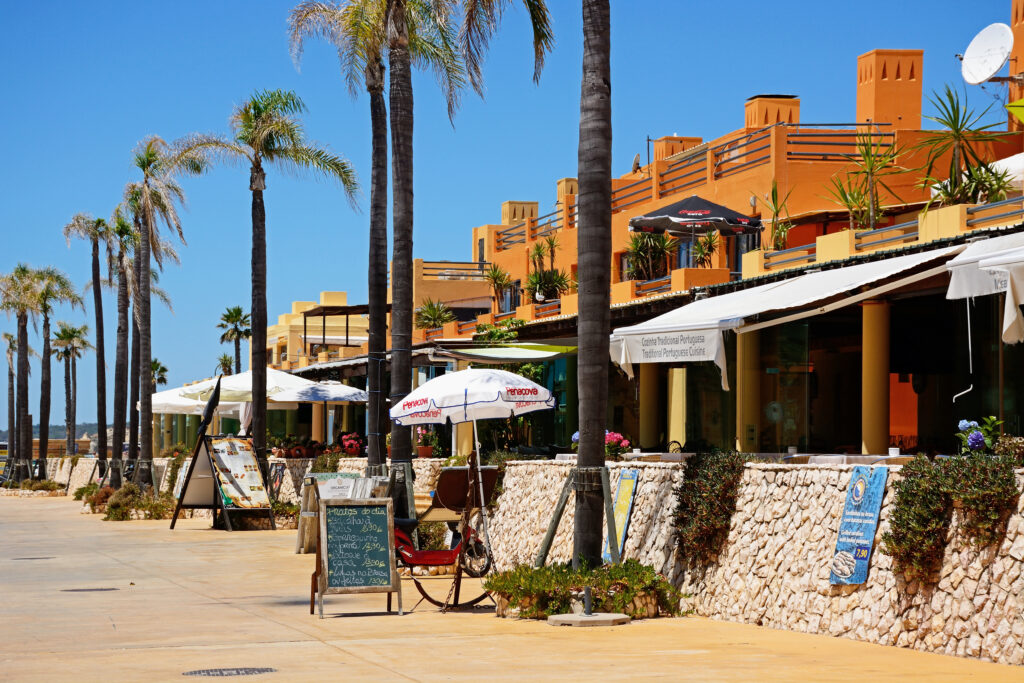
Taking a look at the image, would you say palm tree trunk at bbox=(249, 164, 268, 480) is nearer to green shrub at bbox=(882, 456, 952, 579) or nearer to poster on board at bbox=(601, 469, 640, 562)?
poster on board at bbox=(601, 469, 640, 562)

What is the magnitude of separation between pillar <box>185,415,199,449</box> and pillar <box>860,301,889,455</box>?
4317 centimetres

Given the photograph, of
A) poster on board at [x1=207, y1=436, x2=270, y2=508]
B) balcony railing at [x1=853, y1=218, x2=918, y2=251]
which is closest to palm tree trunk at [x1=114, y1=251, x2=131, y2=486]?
poster on board at [x1=207, y1=436, x2=270, y2=508]

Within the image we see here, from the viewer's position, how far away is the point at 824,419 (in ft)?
59.4

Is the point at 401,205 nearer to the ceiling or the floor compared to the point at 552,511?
nearer to the ceiling

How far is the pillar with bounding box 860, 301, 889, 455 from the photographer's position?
59.1 ft

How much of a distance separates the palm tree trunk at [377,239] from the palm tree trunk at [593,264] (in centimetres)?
951

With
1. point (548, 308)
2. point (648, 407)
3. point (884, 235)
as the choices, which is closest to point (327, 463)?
point (548, 308)

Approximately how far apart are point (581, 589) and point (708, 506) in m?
1.71

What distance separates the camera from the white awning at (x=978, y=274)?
11352mm

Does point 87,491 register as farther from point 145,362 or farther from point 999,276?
point 999,276

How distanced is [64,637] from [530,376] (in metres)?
18.5

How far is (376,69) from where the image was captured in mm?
23562

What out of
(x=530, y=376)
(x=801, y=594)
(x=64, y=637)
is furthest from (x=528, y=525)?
(x=530, y=376)

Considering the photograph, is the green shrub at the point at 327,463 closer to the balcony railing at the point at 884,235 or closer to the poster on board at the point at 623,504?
the poster on board at the point at 623,504
